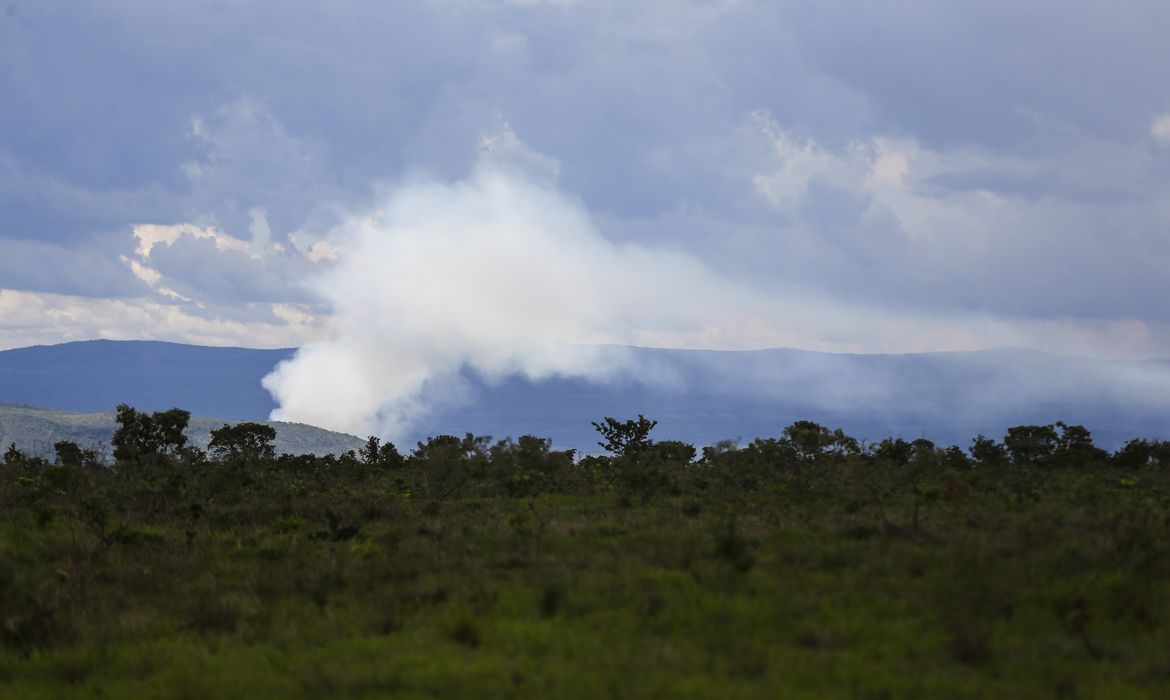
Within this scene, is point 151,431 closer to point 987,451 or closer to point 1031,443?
point 987,451

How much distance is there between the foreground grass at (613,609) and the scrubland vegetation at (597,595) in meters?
0.04

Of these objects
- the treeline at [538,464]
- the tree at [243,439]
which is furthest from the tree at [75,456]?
the tree at [243,439]

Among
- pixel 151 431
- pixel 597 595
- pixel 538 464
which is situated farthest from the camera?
pixel 151 431

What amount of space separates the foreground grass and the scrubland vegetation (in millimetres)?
41

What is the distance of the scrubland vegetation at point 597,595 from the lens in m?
9.02

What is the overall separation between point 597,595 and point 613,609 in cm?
54

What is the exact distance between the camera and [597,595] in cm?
1156

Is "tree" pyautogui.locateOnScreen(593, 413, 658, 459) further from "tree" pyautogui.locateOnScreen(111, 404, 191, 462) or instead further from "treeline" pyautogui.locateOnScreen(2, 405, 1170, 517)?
"tree" pyautogui.locateOnScreen(111, 404, 191, 462)

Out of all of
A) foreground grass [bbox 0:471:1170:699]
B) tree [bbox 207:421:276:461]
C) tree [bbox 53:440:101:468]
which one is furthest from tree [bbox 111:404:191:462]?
foreground grass [bbox 0:471:1170:699]

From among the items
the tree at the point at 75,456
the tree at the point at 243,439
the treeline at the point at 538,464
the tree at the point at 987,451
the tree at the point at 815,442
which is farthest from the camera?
the tree at the point at 243,439

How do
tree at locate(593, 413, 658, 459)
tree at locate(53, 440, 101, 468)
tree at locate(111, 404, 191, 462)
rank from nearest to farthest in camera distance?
tree at locate(53, 440, 101, 468) < tree at locate(111, 404, 191, 462) < tree at locate(593, 413, 658, 459)

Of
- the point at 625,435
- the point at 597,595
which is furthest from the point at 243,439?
the point at 597,595

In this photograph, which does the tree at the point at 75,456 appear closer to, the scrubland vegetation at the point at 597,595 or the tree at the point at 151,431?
the tree at the point at 151,431

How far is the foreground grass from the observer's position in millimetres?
8906
